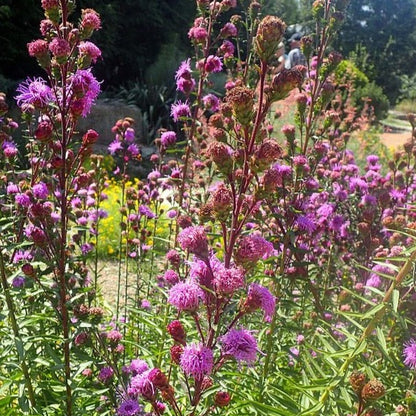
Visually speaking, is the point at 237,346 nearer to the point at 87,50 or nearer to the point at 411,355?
the point at 411,355

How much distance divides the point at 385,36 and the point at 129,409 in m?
36.5

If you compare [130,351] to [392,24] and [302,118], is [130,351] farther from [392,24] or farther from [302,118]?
[392,24]

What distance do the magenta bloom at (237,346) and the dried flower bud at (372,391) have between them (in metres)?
0.30

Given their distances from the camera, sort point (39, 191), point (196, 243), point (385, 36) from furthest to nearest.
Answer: point (385, 36), point (39, 191), point (196, 243)

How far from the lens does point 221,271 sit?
4.18 feet

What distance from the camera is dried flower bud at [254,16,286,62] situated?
1332mm

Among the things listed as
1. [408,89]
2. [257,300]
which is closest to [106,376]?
[257,300]

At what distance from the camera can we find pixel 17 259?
250 centimetres

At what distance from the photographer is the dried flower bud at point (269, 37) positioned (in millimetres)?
1332

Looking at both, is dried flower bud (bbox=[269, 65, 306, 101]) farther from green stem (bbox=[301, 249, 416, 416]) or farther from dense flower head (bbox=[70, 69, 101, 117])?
dense flower head (bbox=[70, 69, 101, 117])

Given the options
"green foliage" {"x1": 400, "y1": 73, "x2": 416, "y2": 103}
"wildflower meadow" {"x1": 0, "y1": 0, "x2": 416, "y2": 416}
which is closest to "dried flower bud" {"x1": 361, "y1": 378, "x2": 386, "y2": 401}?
"wildflower meadow" {"x1": 0, "y1": 0, "x2": 416, "y2": 416}

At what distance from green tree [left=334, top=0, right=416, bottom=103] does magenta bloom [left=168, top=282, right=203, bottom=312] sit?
3153 centimetres

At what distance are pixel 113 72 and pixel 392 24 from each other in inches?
1010

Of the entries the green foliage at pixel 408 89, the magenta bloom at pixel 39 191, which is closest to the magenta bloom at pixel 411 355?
the magenta bloom at pixel 39 191
